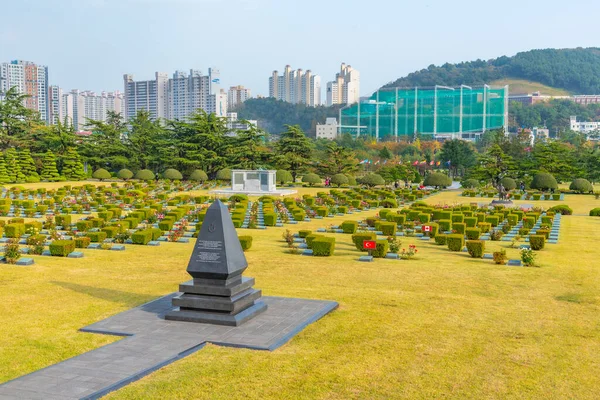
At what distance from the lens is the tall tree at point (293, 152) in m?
52.8

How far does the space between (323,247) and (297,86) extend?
168 metres

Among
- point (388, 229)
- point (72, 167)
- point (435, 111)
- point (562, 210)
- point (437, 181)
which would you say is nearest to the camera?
point (388, 229)

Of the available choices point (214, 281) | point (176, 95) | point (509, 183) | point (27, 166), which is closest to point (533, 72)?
point (176, 95)

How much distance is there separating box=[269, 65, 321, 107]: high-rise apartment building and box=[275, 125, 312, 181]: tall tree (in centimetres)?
12592

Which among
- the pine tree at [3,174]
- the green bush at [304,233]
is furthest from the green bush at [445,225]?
the pine tree at [3,174]

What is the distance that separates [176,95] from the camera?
403 feet

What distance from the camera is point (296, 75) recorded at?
179 metres

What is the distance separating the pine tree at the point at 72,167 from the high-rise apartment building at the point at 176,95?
67337 mm

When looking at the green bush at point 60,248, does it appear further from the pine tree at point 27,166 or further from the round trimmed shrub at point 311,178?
the pine tree at point 27,166

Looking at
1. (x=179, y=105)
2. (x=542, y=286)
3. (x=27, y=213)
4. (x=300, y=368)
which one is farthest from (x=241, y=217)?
(x=179, y=105)

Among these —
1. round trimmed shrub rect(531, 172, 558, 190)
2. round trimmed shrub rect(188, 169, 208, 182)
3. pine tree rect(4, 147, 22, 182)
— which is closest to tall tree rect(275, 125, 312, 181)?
round trimmed shrub rect(188, 169, 208, 182)

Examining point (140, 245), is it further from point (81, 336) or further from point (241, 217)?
point (81, 336)

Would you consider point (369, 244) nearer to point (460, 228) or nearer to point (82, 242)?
point (460, 228)

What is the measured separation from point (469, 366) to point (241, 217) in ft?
56.6
